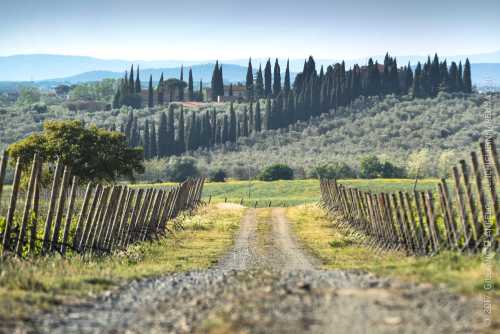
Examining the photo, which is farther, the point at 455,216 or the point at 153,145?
the point at 153,145

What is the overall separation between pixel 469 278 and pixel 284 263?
1106cm

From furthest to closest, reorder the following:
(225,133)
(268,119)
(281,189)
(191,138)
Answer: (268,119), (225,133), (191,138), (281,189)

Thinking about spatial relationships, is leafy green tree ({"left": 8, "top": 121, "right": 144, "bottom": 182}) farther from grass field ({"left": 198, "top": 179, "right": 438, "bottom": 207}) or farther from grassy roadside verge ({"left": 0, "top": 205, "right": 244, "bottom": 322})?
grassy roadside verge ({"left": 0, "top": 205, "right": 244, "bottom": 322})

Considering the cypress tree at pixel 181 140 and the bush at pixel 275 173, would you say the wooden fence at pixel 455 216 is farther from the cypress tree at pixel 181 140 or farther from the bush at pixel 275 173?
the cypress tree at pixel 181 140

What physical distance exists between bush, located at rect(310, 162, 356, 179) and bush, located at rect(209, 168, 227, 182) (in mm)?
14656

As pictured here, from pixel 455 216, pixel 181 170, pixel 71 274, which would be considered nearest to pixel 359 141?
pixel 181 170

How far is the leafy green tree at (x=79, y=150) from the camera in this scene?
7262cm

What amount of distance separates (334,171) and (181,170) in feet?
87.4

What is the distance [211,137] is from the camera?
7185 inches

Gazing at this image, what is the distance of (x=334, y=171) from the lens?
13525cm

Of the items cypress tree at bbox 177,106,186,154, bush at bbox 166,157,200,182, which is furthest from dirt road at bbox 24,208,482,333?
cypress tree at bbox 177,106,186,154

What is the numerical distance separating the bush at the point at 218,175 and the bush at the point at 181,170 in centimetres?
306

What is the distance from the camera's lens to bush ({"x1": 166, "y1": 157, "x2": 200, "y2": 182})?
144 meters

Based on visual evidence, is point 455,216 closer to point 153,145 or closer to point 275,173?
point 275,173
